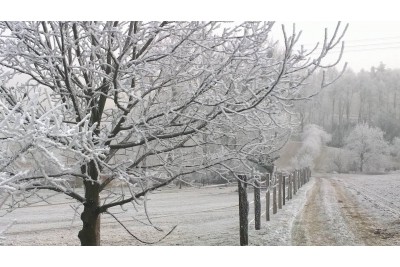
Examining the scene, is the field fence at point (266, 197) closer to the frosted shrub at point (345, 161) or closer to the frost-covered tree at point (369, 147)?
the frosted shrub at point (345, 161)

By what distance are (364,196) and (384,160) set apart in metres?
0.39

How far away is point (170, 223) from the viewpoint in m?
4.01

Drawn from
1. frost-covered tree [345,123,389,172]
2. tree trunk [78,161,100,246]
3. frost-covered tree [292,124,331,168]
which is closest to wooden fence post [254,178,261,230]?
frost-covered tree [292,124,331,168]

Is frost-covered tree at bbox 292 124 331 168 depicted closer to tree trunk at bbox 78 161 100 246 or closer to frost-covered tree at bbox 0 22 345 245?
frost-covered tree at bbox 0 22 345 245

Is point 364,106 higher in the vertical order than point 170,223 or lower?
higher

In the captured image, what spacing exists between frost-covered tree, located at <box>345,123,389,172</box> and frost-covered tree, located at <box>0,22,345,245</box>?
920mm

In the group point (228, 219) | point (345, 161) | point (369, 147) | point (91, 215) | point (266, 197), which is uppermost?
point (369, 147)

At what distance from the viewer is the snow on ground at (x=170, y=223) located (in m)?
3.57

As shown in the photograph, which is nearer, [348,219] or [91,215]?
[91,215]

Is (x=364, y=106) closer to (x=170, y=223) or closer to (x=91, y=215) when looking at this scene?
(x=170, y=223)

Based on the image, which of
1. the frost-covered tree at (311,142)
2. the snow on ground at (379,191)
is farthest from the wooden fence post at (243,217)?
the snow on ground at (379,191)

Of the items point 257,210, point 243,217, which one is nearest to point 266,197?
point 257,210

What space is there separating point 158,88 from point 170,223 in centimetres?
179
